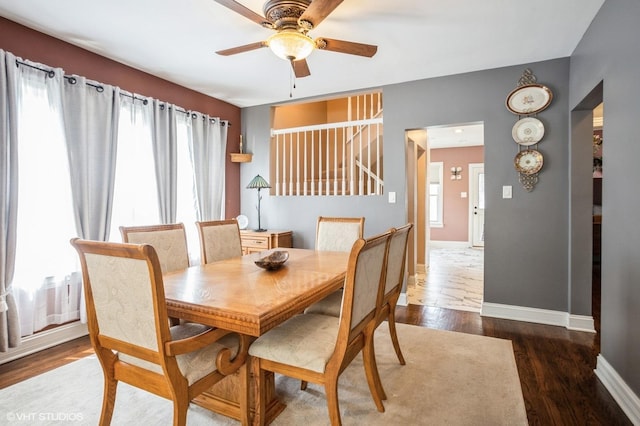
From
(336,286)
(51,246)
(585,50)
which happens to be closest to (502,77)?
(585,50)

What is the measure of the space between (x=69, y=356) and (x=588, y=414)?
11.2 feet

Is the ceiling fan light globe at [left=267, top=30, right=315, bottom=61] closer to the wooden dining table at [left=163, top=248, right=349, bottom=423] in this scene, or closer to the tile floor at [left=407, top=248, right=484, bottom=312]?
the wooden dining table at [left=163, top=248, right=349, bottom=423]

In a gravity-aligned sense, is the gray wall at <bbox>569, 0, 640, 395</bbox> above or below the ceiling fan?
below

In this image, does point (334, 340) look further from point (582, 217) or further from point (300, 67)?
point (582, 217)

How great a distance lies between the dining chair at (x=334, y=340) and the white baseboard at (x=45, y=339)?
2.06m

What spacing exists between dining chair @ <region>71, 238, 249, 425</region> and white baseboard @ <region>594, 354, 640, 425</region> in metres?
2.03

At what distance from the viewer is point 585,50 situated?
2572mm

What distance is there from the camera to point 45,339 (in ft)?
8.54

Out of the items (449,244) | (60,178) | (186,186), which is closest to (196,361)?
(60,178)

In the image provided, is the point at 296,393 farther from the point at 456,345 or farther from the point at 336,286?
the point at 456,345

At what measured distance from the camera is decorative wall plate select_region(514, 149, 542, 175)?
3110mm

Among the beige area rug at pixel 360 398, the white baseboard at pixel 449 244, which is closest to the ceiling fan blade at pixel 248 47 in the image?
the beige area rug at pixel 360 398

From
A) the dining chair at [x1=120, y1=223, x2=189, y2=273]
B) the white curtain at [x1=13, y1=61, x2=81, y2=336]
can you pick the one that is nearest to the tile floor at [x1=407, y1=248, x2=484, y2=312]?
the dining chair at [x1=120, y1=223, x2=189, y2=273]

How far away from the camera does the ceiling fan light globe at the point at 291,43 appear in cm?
195
